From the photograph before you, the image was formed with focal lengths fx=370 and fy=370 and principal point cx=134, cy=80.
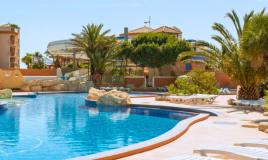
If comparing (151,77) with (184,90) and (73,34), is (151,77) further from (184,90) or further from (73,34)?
→ (184,90)

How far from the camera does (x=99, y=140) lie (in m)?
10.7

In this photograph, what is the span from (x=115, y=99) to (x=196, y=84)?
577 centimetres

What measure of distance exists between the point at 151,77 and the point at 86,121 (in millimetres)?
24616

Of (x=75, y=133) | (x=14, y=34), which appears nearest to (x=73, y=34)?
(x=14, y=34)

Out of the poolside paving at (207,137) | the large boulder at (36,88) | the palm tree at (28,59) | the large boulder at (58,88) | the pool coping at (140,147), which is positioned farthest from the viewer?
the palm tree at (28,59)

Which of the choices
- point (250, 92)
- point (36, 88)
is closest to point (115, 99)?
point (250, 92)

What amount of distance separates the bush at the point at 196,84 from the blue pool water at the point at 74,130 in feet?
14.4

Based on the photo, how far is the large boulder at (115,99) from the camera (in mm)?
19594

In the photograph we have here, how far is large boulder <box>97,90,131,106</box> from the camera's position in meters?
19.6

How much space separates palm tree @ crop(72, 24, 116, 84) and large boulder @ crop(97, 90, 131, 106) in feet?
56.4

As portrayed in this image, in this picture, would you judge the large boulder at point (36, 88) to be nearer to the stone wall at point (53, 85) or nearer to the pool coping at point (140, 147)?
the stone wall at point (53, 85)

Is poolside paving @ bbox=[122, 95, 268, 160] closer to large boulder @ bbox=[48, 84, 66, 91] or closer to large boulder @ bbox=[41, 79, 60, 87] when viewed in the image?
large boulder @ bbox=[48, 84, 66, 91]

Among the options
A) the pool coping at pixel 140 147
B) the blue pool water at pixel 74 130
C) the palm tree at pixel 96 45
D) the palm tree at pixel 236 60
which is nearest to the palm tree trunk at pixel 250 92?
the palm tree at pixel 236 60

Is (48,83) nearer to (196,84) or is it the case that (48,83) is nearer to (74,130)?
(196,84)
